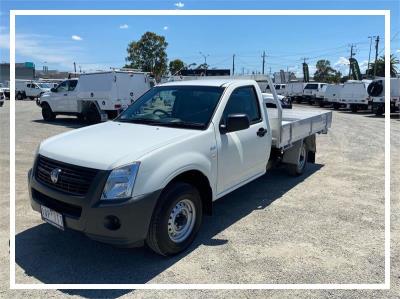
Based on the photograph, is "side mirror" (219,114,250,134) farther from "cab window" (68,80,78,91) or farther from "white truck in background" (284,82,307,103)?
"white truck in background" (284,82,307,103)

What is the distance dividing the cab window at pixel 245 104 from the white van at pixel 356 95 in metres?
22.6

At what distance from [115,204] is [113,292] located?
0.79 metres

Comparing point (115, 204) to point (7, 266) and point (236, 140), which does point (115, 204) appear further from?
point (236, 140)

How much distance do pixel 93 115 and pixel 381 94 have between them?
1741cm

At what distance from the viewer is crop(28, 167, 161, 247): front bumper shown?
11.4 feet

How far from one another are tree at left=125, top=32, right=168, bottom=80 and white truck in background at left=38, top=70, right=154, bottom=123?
12.7 meters

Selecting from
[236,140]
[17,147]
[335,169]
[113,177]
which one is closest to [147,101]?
[236,140]

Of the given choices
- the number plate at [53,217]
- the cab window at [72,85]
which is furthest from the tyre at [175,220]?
the cab window at [72,85]

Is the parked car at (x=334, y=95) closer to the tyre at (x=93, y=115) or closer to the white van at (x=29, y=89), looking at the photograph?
the tyre at (x=93, y=115)

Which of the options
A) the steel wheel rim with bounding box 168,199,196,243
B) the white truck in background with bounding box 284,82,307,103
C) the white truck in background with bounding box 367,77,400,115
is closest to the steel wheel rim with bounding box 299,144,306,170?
the steel wheel rim with bounding box 168,199,196,243

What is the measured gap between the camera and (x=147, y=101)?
17.6 ft

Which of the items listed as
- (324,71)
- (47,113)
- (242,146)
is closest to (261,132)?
(242,146)

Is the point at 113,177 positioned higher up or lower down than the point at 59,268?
higher up

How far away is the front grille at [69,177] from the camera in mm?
3600
